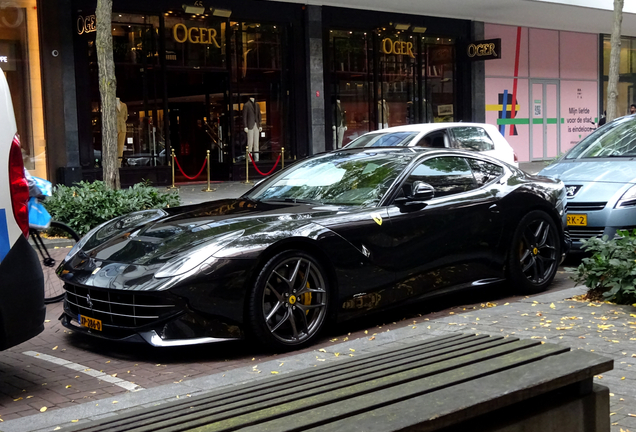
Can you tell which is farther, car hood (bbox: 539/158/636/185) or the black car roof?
car hood (bbox: 539/158/636/185)

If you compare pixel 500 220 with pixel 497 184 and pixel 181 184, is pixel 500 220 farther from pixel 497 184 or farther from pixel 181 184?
pixel 181 184

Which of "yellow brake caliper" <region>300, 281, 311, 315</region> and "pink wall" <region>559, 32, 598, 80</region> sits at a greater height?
"pink wall" <region>559, 32, 598, 80</region>

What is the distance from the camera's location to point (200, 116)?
75.0 feet

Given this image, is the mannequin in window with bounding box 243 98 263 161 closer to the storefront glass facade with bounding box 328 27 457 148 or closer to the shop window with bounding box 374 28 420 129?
the storefront glass facade with bounding box 328 27 457 148

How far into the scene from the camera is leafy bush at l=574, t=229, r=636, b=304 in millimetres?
6352

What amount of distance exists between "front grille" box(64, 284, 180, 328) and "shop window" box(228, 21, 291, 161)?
661 inches

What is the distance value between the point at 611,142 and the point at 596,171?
3.37ft

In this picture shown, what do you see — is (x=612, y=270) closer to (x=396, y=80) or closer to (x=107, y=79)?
(x=107, y=79)

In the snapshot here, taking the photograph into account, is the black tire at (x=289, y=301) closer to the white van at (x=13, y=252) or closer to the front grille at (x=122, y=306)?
the front grille at (x=122, y=306)

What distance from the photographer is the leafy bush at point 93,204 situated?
38.2 ft

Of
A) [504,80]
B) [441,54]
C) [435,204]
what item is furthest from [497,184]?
[504,80]

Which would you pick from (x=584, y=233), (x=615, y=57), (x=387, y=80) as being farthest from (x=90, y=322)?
(x=387, y=80)

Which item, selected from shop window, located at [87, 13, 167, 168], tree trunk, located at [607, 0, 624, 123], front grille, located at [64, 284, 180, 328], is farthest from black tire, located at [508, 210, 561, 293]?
shop window, located at [87, 13, 167, 168]

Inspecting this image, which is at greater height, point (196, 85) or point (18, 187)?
point (196, 85)
